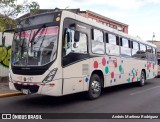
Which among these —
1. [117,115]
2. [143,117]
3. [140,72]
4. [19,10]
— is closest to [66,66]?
[117,115]

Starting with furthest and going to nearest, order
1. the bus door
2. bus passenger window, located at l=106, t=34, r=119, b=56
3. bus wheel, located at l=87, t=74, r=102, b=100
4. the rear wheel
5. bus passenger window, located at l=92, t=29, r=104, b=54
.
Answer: the rear wheel
bus passenger window, located at l=106, t=34, r=119, b=56
bus passenger window, located at l=92, t=29, r=104, b=54
bus wheel, located at l=87, t=74, r=102, b=100
the bus door

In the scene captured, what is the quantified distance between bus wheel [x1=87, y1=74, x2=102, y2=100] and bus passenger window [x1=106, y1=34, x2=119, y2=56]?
5.37 feet

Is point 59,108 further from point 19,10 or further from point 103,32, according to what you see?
point 19,10

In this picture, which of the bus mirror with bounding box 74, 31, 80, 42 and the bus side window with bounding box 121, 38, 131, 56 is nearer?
the bus mirror with bounding box 74, 31, 80, 42

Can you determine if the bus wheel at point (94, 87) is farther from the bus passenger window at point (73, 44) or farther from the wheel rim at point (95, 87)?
the bus passenger window at point (73, 44)

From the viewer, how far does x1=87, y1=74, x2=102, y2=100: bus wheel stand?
390 inches

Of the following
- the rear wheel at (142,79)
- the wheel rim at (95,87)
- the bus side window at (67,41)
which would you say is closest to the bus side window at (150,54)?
the rear wheel at (142,79)

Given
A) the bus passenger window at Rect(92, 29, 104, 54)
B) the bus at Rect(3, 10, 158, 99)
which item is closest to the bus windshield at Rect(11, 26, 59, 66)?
the bus at Rect(3, 10, 158, 99)

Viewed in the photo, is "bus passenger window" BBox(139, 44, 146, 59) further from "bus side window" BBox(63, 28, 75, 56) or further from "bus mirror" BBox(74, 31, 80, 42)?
"bus side window" BBox(63, 28, 75, 56)

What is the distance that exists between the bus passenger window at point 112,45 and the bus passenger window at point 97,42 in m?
0.55

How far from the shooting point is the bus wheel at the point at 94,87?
Answer: 992cm

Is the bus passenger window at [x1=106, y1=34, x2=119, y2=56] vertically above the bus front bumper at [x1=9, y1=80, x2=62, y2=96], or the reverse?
the bus passenger window at [x1=106, y1=34, x2=119, y2=56]

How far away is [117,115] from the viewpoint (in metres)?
7.63

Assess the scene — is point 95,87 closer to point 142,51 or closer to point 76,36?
point 76,36
